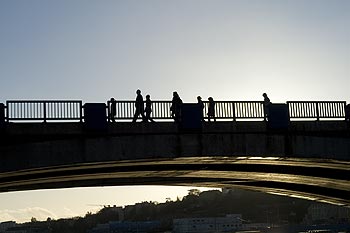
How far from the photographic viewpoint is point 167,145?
94.8ft

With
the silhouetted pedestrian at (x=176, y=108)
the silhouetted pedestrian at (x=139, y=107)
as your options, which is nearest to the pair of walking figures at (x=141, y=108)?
the silhouetted pedestrian at (x=139, y=107)

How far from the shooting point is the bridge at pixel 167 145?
26.4m

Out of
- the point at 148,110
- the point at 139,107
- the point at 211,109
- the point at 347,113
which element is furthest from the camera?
the point at 347,113

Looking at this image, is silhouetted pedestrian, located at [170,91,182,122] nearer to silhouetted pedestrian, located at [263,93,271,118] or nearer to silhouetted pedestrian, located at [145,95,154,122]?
silhouetted pedestrian, located at [145,95,154,122]

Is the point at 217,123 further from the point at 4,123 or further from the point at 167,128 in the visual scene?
the point at 4,123

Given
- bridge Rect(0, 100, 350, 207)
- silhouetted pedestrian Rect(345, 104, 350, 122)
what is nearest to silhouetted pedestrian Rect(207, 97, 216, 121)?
bridge Rect(0, 100, 350, 207)

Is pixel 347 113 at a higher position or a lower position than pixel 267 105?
lower

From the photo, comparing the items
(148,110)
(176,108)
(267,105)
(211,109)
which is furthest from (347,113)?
(148,110)

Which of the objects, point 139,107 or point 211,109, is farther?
point 211,109

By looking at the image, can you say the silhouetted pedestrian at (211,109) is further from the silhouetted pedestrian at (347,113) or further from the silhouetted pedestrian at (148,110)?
the silhouetted pedestrian at (347,113)

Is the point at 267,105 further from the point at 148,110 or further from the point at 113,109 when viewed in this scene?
the point at 113,109

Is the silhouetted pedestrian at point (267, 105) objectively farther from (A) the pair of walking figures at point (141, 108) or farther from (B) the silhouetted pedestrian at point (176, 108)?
(A) the pair of walking figures at point (141, 108)

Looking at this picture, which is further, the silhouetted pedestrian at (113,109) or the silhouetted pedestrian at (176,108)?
the silhouetted pedestrian at (176,108)

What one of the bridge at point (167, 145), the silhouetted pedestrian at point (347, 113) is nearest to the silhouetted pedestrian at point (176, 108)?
the bridge at point (167, 145)
